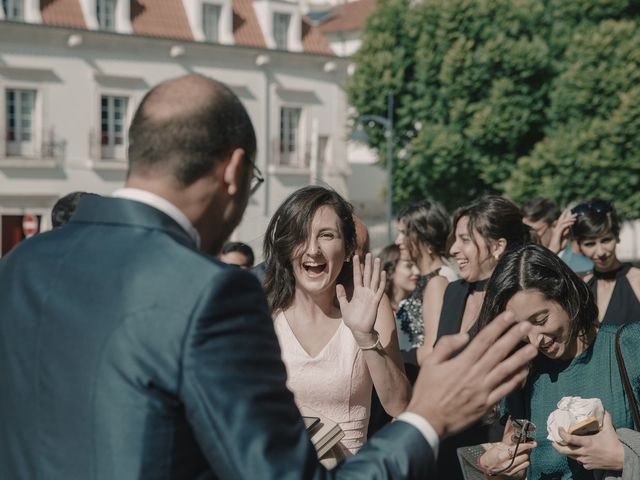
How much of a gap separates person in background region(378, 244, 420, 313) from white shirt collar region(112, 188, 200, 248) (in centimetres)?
542

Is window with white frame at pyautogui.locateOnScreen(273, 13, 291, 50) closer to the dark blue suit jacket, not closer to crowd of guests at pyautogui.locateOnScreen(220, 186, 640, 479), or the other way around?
crowd of guests at pyautogui.locateOnScreen(220, 186, 640, 479)

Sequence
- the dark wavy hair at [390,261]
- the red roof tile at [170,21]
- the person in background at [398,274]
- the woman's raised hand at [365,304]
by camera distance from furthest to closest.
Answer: the red roof tile at [170,21] < the dark wavy hair at [390,261] < the person in background at [398,274] < the woman's raised hand at [365,304]

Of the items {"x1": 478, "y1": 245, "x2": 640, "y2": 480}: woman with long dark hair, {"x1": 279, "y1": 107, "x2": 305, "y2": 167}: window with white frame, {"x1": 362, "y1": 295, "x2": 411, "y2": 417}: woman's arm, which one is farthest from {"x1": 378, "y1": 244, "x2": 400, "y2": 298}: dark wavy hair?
{"x1": 279, "y1": 107, "x2": 305, "y2": 167}: window with white frame

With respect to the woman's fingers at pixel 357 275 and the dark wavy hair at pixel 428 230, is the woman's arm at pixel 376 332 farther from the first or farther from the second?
the dark wavy hair at pixel 428 230

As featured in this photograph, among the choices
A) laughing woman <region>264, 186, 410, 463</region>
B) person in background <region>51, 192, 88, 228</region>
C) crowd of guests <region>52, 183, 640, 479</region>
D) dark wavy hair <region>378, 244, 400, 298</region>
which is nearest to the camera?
crowd of guests <region>52, 183, 640, 479</region>

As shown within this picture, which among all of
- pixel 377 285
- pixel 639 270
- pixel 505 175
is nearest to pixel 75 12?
pixel 505 175

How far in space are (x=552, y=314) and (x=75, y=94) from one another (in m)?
31.5

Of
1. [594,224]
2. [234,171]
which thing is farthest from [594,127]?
[234,171]

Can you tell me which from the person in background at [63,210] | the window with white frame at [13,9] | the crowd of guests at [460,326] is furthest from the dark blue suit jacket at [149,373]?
the window with white frame at [13,9]

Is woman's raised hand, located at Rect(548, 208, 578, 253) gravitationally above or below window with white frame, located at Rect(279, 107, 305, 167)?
below

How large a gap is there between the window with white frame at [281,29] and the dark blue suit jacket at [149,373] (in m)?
37.9

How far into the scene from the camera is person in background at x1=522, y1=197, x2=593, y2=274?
8.12 metres

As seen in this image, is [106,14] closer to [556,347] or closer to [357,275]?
[357,275]

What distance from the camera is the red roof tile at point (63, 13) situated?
3259cm
